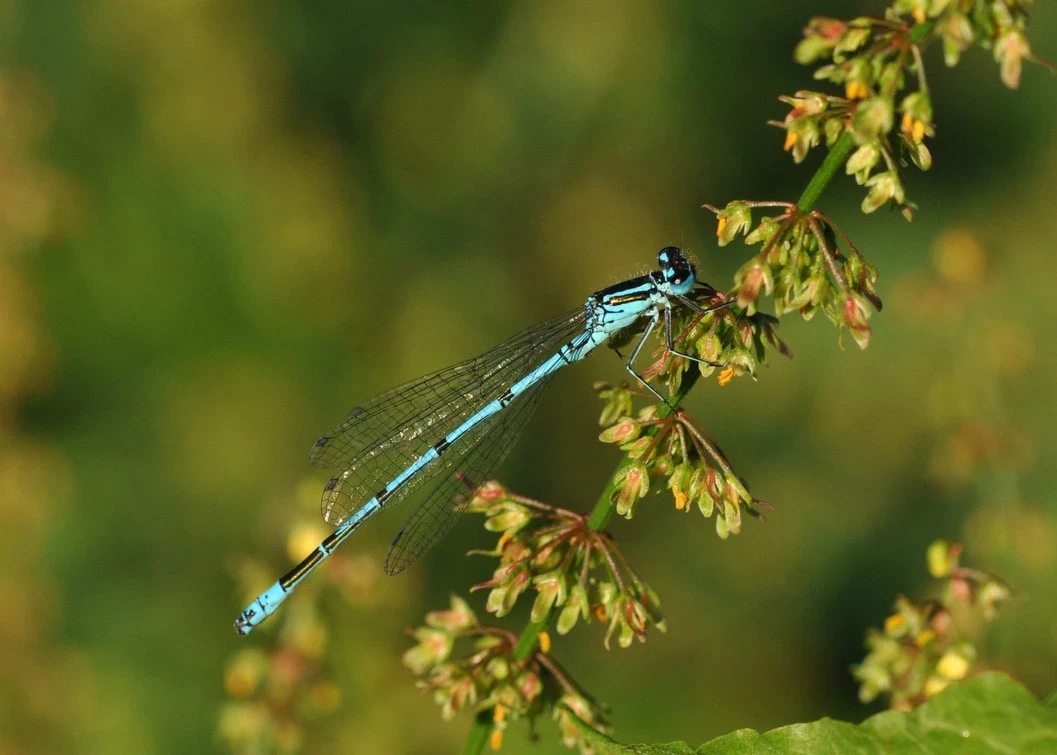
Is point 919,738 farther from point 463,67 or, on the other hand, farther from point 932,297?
point 463,67

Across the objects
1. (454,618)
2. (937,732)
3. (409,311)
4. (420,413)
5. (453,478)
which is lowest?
(937,732)

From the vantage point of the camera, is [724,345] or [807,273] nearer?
[807,273]

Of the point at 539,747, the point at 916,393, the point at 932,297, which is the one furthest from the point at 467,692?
the point at 916,393

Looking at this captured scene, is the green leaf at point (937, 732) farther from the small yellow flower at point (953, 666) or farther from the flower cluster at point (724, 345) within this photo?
the flower cluster at point (724, 345)

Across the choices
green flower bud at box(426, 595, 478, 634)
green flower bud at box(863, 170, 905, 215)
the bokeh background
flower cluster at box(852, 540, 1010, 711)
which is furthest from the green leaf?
the bokeh background

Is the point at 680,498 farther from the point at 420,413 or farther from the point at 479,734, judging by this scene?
the point at 420,413

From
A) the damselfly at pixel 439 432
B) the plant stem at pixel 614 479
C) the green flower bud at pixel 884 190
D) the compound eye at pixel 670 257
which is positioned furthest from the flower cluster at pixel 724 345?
the damselfly at pixel 439 432

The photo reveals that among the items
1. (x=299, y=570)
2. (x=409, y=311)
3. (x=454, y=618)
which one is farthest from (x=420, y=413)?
(x=454, y=618)

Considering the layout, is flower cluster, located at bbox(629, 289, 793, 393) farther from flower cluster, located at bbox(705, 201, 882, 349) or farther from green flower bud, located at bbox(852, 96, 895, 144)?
green flower bud, located at bbox(852, 96, 895, 144)
